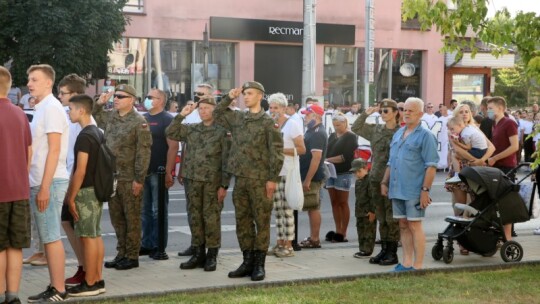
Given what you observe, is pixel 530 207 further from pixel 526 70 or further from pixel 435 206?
pixel 435 206

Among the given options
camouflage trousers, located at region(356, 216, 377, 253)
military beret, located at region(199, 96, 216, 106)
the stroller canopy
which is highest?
military beret, located at region(199, 96, 216, 106)

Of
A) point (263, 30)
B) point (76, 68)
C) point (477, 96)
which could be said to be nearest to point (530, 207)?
point (76, 68)

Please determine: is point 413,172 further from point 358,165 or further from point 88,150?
point 88,150

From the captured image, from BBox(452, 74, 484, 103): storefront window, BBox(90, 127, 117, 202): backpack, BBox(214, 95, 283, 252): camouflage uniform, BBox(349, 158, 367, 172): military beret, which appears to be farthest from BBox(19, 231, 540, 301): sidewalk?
BBox(452, 74, 484, 103): storefront window

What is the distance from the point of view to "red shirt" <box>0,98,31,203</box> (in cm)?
774

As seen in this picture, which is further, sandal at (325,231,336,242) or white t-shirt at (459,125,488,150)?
sandal at (325,231,336,242)

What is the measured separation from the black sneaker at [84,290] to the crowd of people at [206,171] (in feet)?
0.04

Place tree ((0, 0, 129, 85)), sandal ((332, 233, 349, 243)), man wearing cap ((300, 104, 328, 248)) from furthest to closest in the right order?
tree ((0, 0, 129, 85))
sandal ((332, 233, 349, 243))
man wearing cap ((300, 104, 328, 248))

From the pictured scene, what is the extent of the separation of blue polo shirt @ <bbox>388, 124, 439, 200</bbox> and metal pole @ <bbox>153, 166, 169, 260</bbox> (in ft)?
8.92

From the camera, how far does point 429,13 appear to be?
9516 mm

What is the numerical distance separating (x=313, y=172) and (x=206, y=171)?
221cm

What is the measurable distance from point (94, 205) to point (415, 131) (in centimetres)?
333

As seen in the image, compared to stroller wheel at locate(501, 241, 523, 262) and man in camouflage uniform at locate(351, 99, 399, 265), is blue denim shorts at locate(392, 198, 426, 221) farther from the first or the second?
stroller wheel at locate(501, 241, 523, 262)

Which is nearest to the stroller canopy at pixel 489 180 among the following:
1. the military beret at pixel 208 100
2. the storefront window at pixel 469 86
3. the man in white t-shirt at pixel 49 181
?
the military beret at pixel 208 100
